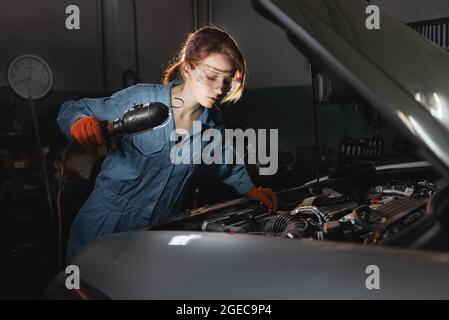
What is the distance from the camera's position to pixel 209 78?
83.3 inches

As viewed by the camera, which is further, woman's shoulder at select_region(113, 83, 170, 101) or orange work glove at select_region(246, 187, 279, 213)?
woman's shoulder at select_region(113, 83, 170, 101)

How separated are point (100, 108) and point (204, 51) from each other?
2.00 feet

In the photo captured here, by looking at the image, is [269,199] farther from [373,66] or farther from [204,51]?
[204,51]

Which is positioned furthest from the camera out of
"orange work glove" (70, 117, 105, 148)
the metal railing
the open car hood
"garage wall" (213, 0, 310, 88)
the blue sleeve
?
the metal railing

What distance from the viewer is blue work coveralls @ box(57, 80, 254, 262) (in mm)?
2088

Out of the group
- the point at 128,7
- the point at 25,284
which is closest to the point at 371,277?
the point at 25,284

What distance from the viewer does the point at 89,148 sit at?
2062 millimetres

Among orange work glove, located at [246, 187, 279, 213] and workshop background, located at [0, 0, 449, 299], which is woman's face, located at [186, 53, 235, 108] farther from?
orange work glove, located at [246, 187, 279, 213]

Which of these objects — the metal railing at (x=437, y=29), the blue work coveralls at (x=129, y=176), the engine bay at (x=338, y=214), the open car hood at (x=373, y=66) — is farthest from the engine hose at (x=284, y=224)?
the metal railing at (x=437, y=29)

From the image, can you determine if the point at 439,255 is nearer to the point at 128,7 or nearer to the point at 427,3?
the point at 128,7

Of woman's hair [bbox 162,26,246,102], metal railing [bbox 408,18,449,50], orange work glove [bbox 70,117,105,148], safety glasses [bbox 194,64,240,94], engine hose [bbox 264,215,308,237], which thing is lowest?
engine hose [bbox 264,215,308,237]

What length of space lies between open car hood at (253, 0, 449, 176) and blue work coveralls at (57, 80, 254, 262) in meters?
1.32

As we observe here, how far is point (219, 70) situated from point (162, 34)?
2.10 feet

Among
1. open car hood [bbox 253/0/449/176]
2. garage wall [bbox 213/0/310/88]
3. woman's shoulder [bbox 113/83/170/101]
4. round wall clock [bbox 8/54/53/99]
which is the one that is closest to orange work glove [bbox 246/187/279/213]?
open car hood [bbox 253/0/449/176]
